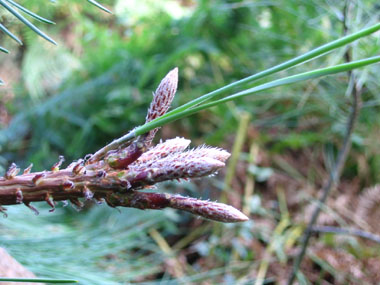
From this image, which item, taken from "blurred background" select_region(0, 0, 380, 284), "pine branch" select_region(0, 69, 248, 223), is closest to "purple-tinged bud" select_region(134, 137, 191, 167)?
"pine branch" select_region(0, 69, 248, 223)

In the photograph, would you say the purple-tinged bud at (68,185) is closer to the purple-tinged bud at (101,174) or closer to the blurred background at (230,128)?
the purple-tinged bud at (101,174)

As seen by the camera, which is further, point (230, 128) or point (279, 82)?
point (230, 128)

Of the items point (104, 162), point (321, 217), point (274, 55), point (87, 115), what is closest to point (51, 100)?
point (87, 115)

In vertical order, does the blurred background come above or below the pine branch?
above

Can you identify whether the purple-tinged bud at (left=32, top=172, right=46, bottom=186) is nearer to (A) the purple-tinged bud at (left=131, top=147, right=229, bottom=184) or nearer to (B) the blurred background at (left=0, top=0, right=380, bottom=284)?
(A) the purple-tinged bud at (left=131, top=147, right=229, bottom=184)

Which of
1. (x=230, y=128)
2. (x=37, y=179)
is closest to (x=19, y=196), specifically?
(x=37, y=179)

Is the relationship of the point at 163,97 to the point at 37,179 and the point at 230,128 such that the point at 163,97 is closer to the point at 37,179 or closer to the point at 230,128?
the point at 37,179

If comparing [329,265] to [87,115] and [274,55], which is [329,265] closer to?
[274,55]
